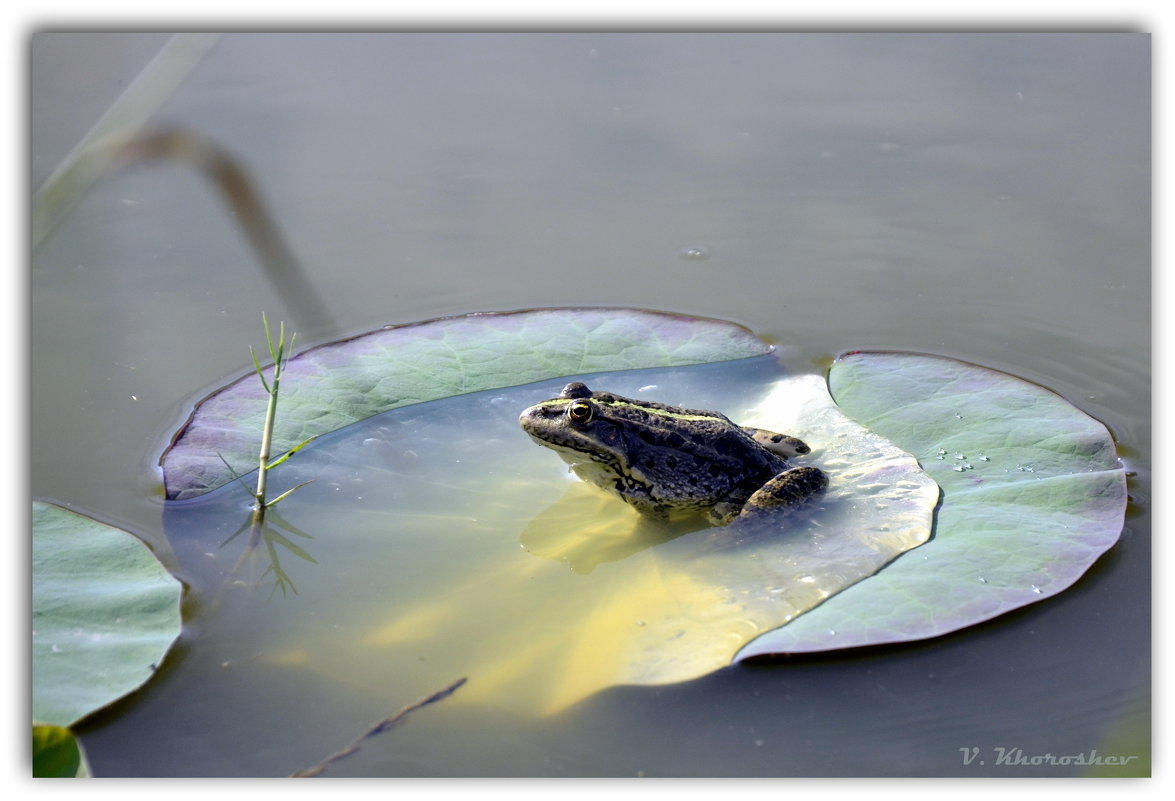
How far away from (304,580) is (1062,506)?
3.43 meters

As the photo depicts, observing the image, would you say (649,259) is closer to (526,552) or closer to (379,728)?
(526,552)

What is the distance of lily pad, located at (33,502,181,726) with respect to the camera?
11.8 ft

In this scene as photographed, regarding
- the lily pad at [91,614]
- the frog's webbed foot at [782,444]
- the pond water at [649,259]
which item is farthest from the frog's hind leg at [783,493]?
the lily pad at [91,614]

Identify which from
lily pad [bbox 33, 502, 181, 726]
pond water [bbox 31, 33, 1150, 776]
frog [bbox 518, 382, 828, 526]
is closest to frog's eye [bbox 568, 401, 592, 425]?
frog [bbox 518, 382, 828, 526]

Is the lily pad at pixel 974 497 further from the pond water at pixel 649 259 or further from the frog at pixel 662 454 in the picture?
the frog at pixel 662 454

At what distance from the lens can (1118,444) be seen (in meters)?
5.23

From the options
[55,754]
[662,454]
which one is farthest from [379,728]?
[662,454]

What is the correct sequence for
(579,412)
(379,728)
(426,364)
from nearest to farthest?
(379,728) → (579,412) → (426,364)

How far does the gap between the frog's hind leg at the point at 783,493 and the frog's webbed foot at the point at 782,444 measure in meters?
0.32

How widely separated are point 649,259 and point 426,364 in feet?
6.41

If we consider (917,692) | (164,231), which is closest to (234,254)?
(164,231)

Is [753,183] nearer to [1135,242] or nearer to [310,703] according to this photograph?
[1135,242]

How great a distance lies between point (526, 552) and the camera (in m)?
4.65

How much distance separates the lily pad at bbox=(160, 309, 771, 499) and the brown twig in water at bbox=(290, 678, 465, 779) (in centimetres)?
173
